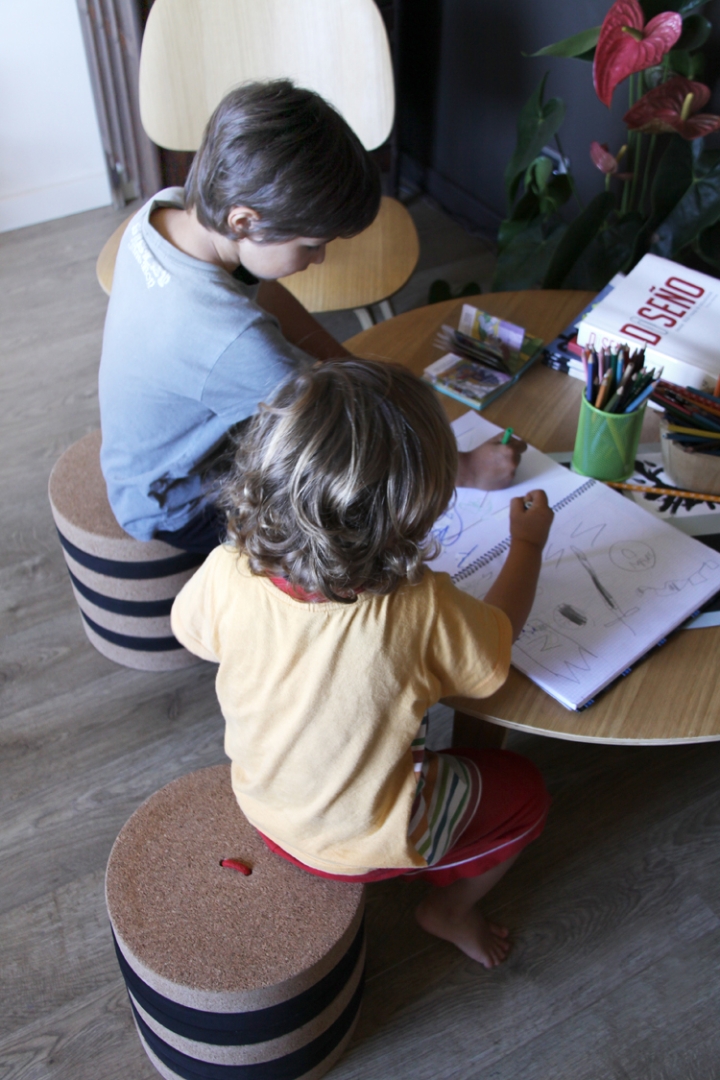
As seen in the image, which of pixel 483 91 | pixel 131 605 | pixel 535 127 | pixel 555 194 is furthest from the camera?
pixel 483 91

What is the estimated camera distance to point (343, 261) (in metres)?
1.90

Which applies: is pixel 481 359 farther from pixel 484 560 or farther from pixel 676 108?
pixel 676 108

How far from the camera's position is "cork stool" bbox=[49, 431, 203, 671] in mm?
1506

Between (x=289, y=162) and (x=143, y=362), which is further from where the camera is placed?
(x=143, y=362)

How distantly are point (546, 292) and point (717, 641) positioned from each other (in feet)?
2.48

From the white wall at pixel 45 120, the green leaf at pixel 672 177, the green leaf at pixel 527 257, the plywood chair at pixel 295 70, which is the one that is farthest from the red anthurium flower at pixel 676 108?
the white wall at pixel 45 120

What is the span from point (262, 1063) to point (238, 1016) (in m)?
0.13

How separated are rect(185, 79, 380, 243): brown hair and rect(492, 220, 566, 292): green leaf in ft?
3.11

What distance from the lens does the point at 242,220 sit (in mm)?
1095

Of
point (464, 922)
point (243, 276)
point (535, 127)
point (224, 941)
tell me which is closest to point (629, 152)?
point (535, 127)

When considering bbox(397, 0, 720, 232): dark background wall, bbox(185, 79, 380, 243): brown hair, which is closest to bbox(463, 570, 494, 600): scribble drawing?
bbox(185, 79, 380, 243): brown hair

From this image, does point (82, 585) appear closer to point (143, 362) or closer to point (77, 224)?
point (143, 362)

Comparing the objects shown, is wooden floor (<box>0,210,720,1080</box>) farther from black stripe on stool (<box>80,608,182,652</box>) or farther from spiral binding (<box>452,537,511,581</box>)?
spiral binding (<box>452,537,511,581</box>)

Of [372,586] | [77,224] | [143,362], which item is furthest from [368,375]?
[77,224]
